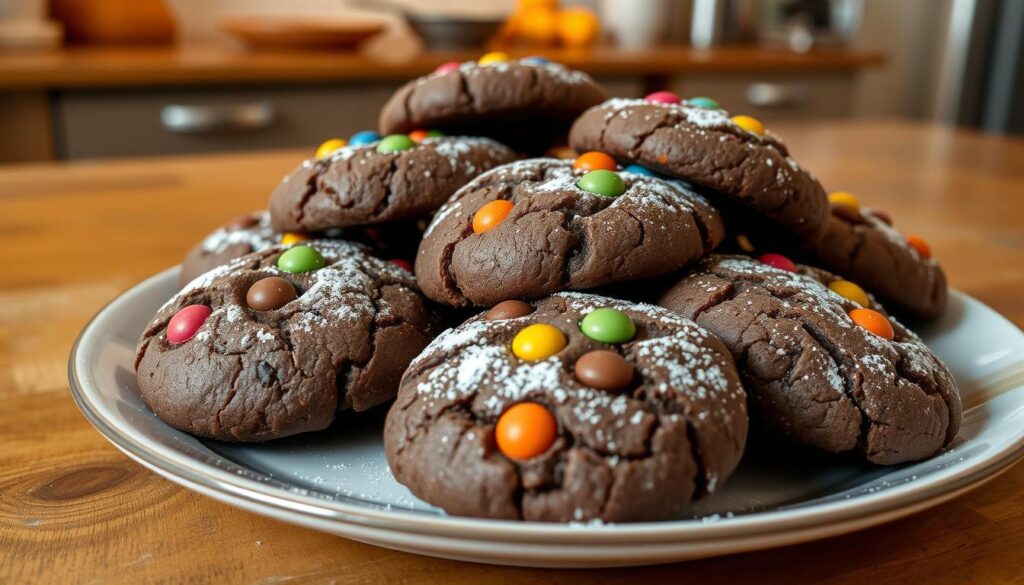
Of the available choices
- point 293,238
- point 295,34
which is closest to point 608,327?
point 293,238

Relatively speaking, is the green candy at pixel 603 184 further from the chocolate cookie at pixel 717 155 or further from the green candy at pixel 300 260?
the green candy at pixel 300 260

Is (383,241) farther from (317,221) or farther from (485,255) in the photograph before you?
(485,255)

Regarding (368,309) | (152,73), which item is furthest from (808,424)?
(152,73)

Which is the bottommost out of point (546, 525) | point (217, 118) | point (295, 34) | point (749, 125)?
point (217, 118)

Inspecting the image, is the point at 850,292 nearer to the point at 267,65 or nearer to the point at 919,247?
the point at 919,247

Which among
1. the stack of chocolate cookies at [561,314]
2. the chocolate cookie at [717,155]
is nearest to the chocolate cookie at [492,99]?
the stack of chocolate cookies at [561,314]

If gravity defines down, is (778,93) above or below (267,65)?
below

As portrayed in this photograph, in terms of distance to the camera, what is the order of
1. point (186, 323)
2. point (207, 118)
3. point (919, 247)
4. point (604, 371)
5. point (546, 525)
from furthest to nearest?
1. point (207, 118)
2. point (919, 247)
3. point (186, 323)
4. point (604, 371)
5. point (546, 525)
